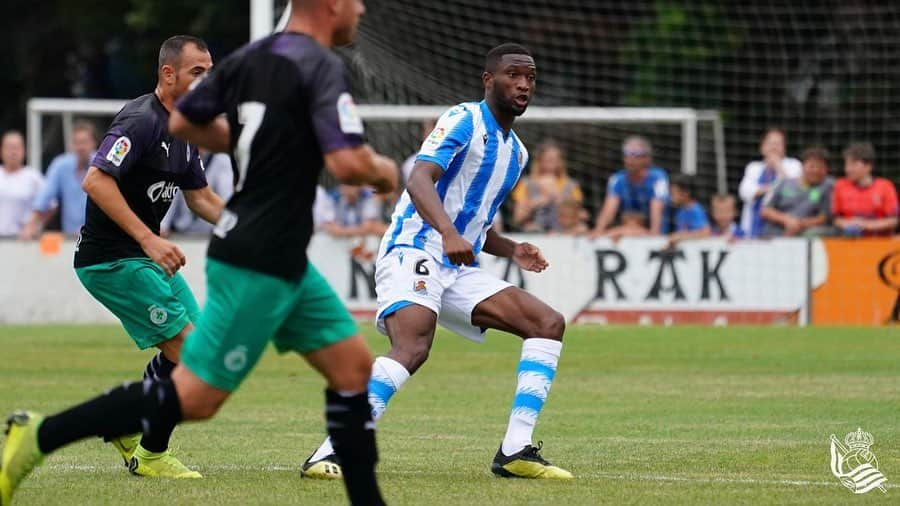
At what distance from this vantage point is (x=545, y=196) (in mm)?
21328

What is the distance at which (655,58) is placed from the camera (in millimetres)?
26844

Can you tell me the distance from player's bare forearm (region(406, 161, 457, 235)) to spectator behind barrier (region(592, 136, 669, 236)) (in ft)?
37.6

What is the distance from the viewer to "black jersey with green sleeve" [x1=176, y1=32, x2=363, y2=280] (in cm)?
645

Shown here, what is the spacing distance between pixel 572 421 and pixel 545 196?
406 inches

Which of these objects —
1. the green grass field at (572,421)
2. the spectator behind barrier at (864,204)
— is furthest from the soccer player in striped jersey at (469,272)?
the spectator behind barrier at (864,204)

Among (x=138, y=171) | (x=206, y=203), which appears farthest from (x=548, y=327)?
(x=138, y=171)

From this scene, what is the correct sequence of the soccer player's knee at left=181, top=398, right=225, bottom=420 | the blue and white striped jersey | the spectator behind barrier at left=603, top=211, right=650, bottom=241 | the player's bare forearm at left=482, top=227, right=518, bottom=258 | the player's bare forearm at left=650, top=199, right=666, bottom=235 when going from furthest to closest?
1. the player's bare forearm at left=650, top=199, right=666, bottom=235
2. the spectator behind barrier at left=603, top=211, right=650, bottom=241
3. the player's bare forearm at left=482, top=227, right=518, bottom=258
4. the blue and white striped jersey
5. the soccer player's knee at left=181, top=398, right=225, bottom=420

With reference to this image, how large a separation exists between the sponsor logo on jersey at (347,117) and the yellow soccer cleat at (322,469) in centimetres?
260

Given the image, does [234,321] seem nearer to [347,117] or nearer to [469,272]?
[347,117]

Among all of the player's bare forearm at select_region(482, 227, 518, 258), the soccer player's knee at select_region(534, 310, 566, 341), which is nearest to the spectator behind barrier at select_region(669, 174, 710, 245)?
the player's bare forearm at select_region(482, 227, 518, 258)

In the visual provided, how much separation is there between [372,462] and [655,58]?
20.8m

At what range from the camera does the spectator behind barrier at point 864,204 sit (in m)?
19.4

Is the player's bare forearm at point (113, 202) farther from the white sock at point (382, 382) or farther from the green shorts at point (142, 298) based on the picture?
the white sock at point (382, 382)

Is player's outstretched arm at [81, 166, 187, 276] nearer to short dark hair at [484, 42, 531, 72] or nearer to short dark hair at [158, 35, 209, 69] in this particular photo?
short dark hair at [158, 35, 209, 69]
